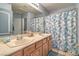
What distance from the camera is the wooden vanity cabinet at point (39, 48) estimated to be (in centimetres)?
142

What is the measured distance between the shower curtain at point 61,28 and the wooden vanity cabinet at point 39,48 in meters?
0.09

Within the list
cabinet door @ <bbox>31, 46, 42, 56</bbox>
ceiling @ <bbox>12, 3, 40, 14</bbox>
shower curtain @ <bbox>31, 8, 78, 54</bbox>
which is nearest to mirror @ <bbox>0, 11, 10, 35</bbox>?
ceiling @ <bbox>12, 3, 40, 14</bbox>

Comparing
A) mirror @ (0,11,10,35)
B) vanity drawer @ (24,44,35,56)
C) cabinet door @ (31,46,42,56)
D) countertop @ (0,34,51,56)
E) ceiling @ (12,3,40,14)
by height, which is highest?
ceiling @ (12,3,40,14)

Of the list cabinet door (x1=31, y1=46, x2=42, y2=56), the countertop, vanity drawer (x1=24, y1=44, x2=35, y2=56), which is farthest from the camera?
cabinet door (x1=31, y1=46, x2=42, y2=56)

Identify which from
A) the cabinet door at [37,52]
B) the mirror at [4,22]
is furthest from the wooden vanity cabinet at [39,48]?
the mirror at [4,22]

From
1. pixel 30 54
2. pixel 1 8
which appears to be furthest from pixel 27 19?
pixel 30 54

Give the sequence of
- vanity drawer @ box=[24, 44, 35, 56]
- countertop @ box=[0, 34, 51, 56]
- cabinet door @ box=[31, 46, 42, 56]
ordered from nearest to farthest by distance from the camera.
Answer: countertop @ box=[0, 34, 51, 56] → vanity drawer @ box=[24, 44, 35, 56] → cabinet door @ box=[31, 46, 42, 56]

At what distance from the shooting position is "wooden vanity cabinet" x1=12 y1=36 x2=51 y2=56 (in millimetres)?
1425

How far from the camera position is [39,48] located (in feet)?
5.21

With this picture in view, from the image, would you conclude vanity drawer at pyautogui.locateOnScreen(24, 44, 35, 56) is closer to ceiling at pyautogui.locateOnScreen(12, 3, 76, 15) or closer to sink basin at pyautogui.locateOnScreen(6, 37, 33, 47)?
sink basin at pyautogui.locateOnScreen(6, 37, 33, 47)

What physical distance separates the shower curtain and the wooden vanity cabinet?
9cm

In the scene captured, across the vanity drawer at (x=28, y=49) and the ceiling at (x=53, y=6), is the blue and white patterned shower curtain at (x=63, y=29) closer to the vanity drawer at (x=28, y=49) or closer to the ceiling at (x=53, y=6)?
the ceiling at (x=53, y=6)

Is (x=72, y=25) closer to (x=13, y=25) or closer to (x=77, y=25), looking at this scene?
(x=77, y=25)

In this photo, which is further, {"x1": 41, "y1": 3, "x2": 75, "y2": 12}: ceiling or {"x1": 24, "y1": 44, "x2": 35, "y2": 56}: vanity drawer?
{"x1": 41, "y1": 3, "x2": 75, "y2": 12}: ceiling
